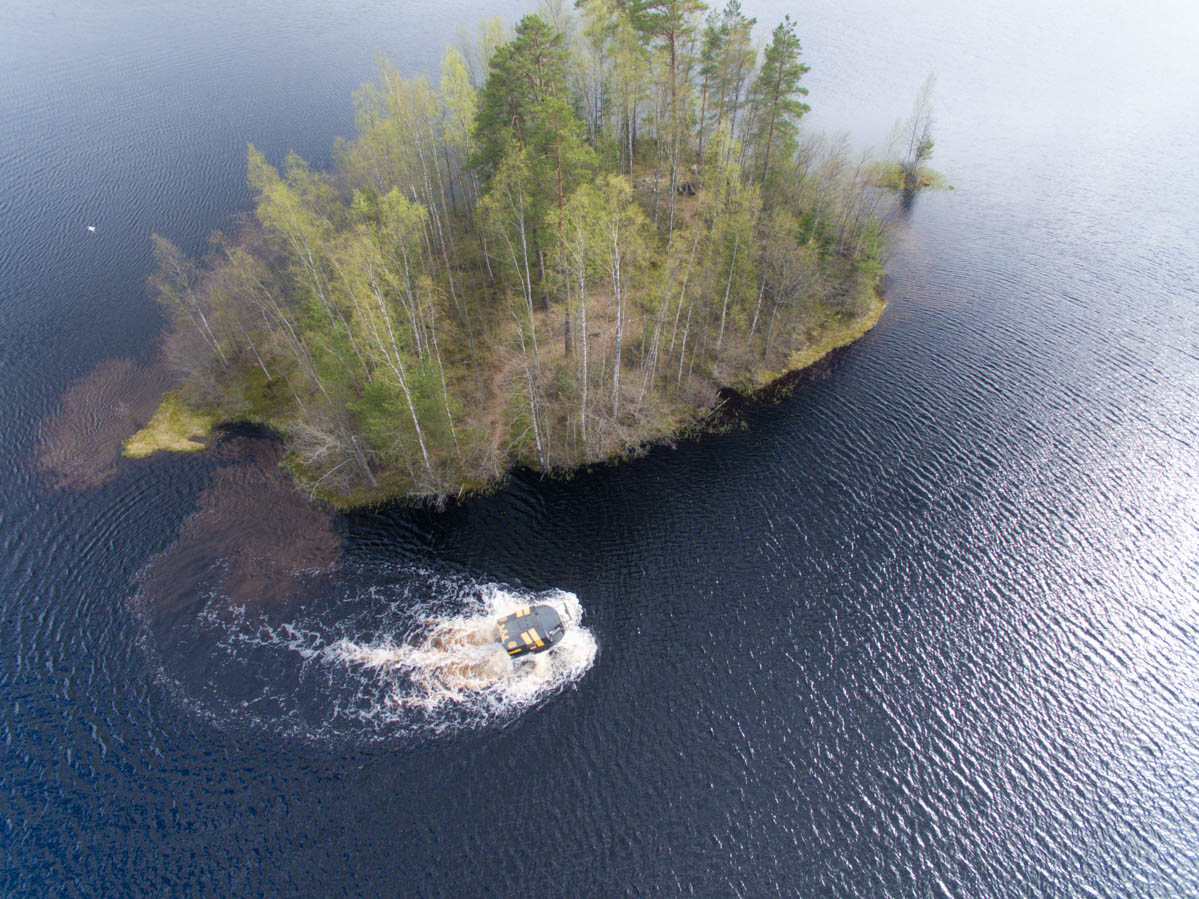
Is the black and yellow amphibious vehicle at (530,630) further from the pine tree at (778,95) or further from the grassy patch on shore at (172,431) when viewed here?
the pine tree at (778,95)

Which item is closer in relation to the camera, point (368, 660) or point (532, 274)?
point (368, 660)

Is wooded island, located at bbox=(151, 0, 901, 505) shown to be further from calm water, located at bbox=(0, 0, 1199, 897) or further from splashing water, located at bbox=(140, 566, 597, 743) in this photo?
splashing water, located at bbox=(140, 566, 597, 743)

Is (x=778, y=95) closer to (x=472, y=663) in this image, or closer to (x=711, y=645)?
(x=711, y=645)

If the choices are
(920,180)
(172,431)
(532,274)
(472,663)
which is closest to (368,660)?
(472,663)

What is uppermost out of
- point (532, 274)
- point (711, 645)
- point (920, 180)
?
point (532, 274)

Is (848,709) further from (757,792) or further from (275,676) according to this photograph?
(275,676)

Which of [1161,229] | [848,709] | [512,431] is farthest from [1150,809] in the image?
[1161,229]

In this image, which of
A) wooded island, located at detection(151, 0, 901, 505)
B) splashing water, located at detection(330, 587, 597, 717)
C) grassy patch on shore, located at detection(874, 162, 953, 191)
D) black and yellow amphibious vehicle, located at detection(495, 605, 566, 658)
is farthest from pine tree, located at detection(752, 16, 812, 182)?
splashing water, located at detection(330, 587, 597, 717)
